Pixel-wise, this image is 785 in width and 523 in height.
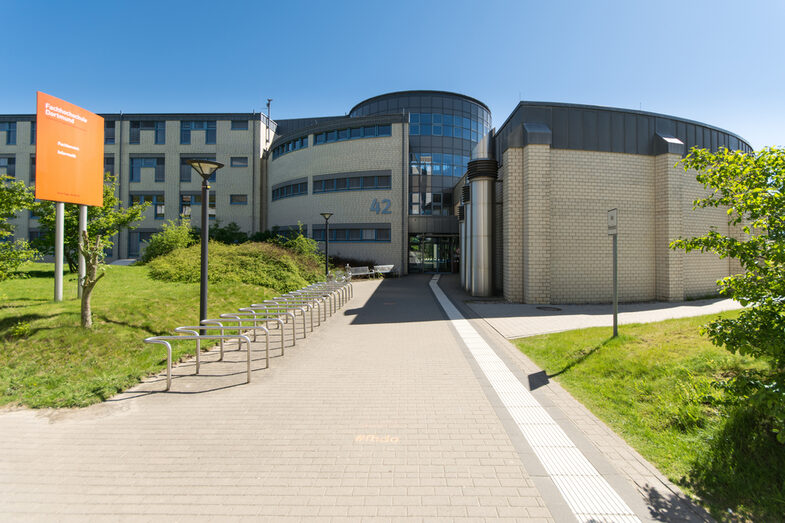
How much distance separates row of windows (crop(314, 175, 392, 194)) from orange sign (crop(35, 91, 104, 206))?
19.4 m

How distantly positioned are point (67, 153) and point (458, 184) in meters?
21.9

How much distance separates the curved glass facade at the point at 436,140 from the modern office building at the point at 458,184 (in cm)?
12

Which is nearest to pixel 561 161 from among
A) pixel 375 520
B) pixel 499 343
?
pixel 499 343

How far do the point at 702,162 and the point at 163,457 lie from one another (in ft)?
19.6

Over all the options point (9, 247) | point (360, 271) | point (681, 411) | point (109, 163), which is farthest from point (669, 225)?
point (109, 163)

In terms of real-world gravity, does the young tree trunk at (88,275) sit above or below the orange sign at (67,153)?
below

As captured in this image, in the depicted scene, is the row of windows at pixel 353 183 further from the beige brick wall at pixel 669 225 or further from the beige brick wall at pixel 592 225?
the beige brick wall at pixel 669 225

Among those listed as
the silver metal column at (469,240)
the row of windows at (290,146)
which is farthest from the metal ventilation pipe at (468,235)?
the row of windows at (290,146)

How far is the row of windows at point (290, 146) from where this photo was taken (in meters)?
31.6

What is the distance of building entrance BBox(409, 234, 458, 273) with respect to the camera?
30125 mm

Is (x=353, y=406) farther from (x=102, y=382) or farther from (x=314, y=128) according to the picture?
(x=314, y=128)

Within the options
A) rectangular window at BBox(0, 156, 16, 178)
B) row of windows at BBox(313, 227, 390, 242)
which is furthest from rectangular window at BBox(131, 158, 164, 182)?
row of windows at BBox(313, 227, 390, 242)

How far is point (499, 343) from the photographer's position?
783 centimetres

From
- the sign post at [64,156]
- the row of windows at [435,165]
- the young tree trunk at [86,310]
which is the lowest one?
the young tree trunk at [86,310]
